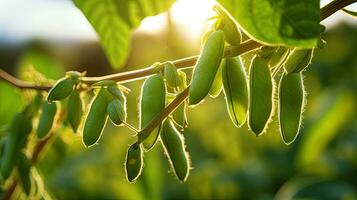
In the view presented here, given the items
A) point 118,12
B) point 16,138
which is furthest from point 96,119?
point 16,138

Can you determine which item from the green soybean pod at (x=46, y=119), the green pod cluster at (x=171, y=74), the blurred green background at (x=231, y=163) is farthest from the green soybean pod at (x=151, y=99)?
the blurred green background at (x=231, y=163)

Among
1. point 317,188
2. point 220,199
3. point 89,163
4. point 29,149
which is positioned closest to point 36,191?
point 29,149

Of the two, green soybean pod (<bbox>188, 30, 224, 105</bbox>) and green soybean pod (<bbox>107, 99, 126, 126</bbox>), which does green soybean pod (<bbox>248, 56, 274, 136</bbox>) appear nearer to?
green soybean pod (<bbox>188, 30, 224, 105</bbox>)

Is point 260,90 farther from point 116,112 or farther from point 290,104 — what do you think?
point 116,112

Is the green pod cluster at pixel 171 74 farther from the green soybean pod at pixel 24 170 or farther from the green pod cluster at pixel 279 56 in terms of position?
the green soybean pod at pixel 24 170

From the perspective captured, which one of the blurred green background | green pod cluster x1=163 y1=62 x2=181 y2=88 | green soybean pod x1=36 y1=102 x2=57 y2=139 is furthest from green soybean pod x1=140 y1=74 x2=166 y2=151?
the blurred green background

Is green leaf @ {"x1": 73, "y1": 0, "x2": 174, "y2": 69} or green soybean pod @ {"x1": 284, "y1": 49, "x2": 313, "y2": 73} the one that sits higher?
green leaf @ {"x1": 73, "y1": 0, "x2": 174, "y2": 69}

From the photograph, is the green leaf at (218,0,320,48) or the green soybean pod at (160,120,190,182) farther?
the green soybean pod at (160,120,190,182)
